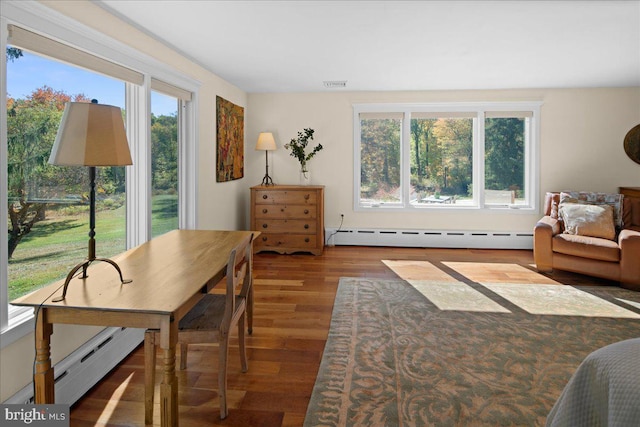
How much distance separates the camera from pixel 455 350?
2.81m

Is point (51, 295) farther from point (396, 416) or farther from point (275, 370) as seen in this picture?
point (396, 416)

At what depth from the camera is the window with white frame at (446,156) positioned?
604 cm

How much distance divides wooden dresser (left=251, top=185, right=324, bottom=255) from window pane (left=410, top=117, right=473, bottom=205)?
5.12ft

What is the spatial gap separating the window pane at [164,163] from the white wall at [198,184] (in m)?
0.34

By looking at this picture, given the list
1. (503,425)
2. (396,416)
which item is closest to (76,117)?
(396,416)

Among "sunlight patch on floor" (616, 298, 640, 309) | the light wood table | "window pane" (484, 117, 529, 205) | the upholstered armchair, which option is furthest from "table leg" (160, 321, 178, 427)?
"window pane" (484, 117, 529, 205)

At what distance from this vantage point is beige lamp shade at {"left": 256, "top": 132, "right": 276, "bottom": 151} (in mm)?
5973

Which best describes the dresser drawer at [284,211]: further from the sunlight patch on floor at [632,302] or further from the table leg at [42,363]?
the table leg at [42,363]

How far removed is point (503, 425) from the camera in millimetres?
1999

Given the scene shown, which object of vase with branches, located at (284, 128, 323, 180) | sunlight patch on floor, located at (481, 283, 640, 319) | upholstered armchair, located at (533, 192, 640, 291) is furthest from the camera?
vase with branches, located at (284, 128, 323, 180)

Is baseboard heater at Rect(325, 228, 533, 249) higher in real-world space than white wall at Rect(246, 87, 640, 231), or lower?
lower

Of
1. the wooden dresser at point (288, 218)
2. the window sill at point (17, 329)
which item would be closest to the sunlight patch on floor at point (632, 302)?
the wooden dresser at point (288, 218)

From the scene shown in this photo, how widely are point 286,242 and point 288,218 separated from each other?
325 millimetres

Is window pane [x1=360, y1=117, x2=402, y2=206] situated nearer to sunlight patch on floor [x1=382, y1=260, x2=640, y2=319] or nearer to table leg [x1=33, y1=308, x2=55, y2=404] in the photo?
sunlight patch on floor [x1=382, y1=260, x2=640, y2=319]
